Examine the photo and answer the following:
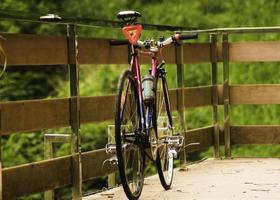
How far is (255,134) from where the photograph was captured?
7.99 m

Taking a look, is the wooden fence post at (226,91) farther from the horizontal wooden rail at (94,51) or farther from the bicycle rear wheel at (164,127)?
the bicycle rear wheel at (164,127)

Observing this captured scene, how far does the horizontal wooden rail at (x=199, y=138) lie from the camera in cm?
735

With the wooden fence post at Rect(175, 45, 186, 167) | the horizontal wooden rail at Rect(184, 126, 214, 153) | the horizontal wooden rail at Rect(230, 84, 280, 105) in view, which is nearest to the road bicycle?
the wooden fence post at Rect(175, 45, 186, 167)

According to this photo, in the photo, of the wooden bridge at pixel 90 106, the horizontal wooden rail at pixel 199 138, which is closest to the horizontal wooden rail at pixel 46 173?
the wooden bridge at pixel 90 106

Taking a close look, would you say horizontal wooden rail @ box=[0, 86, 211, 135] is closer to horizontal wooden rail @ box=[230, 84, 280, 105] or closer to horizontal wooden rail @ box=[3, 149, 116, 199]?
horizontal wooden rail @ box=[3, 149, 116, 199]

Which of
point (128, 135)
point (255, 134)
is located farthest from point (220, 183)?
point (255, 134)

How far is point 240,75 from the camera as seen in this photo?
41.8 ft

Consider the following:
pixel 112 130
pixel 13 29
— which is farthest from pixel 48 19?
pixel 13 29

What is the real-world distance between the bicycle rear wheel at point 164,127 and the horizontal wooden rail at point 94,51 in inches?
14.4

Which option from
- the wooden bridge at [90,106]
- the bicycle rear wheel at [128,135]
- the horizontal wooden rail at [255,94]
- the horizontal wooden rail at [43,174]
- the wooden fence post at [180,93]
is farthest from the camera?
the horizontal wooden rail at [255,94]

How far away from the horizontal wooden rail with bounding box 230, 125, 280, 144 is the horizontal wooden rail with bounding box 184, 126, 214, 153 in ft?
0.79

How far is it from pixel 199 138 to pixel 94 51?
227 cm

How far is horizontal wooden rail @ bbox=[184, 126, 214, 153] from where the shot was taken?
7352mm

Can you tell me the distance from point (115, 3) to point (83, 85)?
3.14 metres
